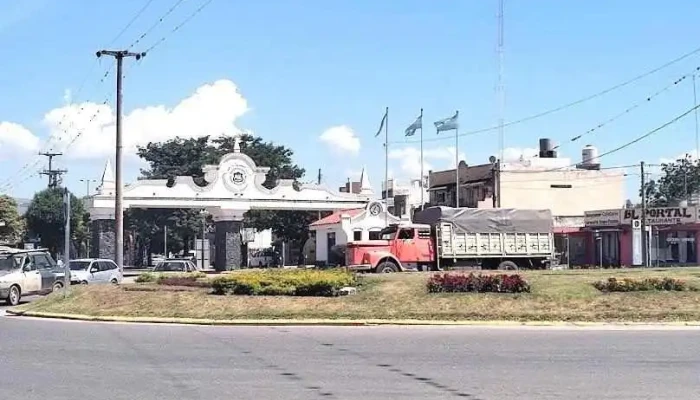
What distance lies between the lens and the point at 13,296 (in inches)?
1297

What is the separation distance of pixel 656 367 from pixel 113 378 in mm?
8353

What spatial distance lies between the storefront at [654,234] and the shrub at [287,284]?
39877 mm

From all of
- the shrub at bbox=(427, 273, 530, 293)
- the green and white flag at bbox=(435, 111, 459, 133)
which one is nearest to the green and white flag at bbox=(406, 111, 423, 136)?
the green and white flag at bbox=(435, 111, 459, 133)

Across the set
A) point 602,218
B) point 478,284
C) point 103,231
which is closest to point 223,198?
point 103,231

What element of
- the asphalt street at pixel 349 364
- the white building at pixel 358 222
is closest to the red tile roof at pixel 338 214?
the white building at pixel 358 222

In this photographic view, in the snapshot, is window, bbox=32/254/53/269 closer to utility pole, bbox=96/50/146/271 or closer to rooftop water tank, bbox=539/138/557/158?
utility pole, bbox=96/50/146/271

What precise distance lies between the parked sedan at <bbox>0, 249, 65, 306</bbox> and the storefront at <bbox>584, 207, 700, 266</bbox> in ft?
132

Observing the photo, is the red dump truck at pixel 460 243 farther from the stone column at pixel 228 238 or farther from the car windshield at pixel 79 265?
the stone column at pixel 228 238

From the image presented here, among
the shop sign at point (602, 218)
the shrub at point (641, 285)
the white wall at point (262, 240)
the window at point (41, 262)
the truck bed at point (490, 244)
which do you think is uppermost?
the shop sign at point (602, 218)

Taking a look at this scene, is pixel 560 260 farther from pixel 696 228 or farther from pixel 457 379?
pixel 457 379

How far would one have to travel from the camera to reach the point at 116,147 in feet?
139

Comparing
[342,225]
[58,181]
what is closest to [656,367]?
[342,225]

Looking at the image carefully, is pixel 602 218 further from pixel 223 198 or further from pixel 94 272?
pixel 94 272

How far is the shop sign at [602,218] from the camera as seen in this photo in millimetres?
66750
